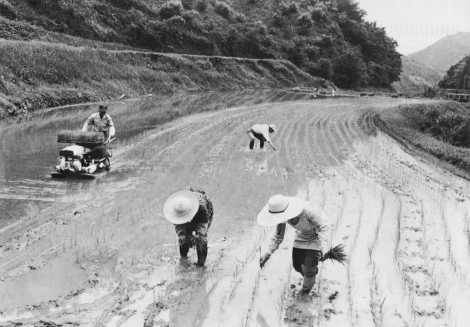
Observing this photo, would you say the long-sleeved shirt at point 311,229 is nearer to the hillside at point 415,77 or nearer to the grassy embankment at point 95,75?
the grassy embankment at point 95,75

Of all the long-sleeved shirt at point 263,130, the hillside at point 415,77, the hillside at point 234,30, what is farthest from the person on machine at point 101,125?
the hillside at point 415,77

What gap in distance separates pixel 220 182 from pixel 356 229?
12.6ft

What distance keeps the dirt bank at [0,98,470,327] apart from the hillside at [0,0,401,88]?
921 inches

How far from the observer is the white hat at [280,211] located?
5.63 m

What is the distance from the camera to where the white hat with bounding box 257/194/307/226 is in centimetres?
563

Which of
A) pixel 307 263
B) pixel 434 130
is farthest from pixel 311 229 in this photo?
pixel 434 130

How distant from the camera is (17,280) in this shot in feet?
20.4

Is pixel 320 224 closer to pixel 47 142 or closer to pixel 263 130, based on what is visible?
pixel 263 130

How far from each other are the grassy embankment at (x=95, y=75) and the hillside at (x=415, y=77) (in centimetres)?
4572

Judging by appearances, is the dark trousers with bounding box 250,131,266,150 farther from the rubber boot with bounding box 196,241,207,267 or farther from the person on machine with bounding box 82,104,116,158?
the rubber boot with bounding box 196,241,207,267

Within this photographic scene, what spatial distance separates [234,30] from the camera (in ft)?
177

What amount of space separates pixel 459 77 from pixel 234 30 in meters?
23.0

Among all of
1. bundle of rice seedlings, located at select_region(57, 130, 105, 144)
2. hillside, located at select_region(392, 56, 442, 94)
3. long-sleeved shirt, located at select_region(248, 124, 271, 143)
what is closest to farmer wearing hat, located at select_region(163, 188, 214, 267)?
bundle of rice seedlings, located at select_region(57, 130, 105, 144)

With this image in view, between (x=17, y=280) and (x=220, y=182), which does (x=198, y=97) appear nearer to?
(x=220, y=182)
